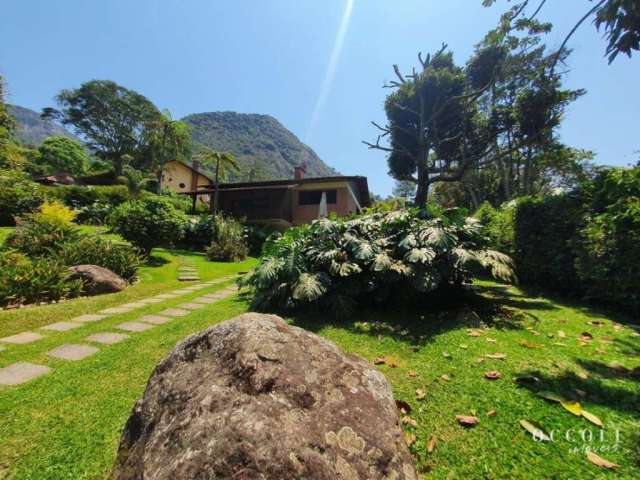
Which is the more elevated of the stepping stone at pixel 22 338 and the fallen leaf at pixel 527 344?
the fallen leaf at pixel 527 344

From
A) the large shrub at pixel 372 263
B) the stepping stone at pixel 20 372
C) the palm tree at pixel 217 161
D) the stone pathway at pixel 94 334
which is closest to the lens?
the stepping stone at pixel 20 372

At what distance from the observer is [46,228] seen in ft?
26.4

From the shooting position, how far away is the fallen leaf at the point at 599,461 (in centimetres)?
147

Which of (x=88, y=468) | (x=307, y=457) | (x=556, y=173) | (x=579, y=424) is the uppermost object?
(x=556, y=173)

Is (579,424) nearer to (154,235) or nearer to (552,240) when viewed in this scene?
(552,240)

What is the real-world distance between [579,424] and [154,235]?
11442 mm

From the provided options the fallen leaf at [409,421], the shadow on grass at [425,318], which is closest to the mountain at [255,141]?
the shadow on grass at [425,318]

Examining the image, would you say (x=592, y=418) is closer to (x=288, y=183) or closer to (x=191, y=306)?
(x=191, y=306)

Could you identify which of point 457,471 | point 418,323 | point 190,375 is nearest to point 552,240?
point 418,323

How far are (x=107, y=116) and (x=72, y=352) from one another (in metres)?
48.1

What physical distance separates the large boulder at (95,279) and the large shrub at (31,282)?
208mm

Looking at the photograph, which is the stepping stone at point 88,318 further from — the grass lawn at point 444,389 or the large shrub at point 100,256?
the large shrub at point 100,256

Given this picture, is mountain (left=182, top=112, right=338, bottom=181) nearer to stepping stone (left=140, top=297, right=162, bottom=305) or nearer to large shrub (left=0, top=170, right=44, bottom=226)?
large shrub (left=0, top=170, right=44, bottom=226)

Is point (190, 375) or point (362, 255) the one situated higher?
→ point (362, 255)
